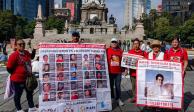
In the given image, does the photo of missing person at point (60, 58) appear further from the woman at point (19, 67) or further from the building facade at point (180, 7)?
the building facade at point (180, 7)

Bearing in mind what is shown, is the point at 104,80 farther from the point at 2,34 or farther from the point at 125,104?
the point at 2,34

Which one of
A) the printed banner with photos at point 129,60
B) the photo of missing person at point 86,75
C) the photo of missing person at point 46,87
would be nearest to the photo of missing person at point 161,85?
the photo of missing person at point 86,75

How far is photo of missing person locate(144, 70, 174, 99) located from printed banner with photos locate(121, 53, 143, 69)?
5.58 feet

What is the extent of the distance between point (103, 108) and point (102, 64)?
3.45 feet

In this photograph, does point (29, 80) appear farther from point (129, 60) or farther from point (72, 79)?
point (129, 60)

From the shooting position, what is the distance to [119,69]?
43.1ft

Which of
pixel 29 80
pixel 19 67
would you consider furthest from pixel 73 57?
pixel 19 67

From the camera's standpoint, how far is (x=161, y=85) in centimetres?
1134

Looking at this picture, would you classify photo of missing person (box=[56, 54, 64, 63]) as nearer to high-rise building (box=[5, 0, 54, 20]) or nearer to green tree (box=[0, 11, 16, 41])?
green tree (box=[0, 11, 16, 41])

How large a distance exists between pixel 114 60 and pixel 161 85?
208cm

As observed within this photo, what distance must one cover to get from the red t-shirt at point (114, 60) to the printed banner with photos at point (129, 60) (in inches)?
4.6

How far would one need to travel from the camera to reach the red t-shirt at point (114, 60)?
13000 mm

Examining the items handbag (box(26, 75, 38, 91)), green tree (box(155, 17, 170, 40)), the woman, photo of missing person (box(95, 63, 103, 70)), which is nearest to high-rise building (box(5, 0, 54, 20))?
green tree (box(155, 17, 170, 40))

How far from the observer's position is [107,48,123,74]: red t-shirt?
13000 mm
